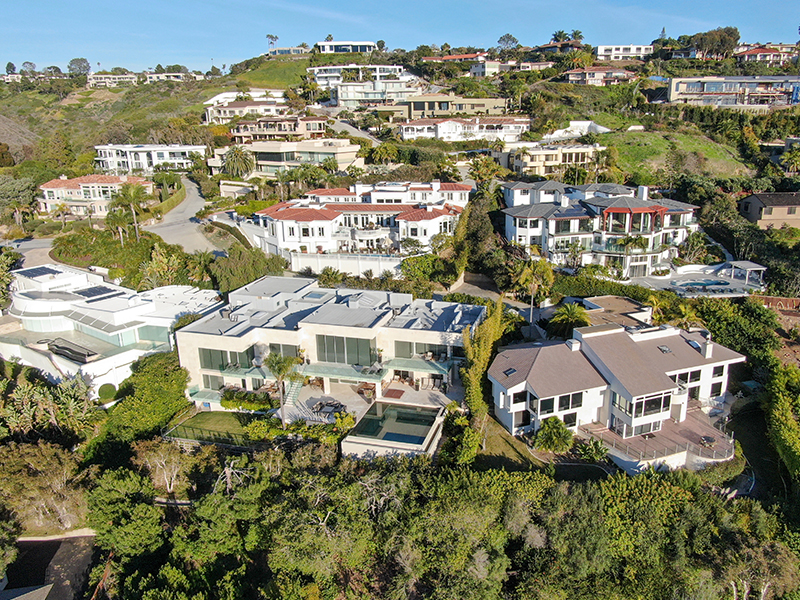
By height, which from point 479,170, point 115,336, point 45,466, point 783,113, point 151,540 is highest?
point 783,113

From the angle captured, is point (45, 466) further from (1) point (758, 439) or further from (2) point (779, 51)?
(2) point (779, 51)

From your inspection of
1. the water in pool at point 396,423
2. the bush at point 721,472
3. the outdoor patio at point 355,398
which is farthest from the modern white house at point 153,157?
the bush at point 721,472

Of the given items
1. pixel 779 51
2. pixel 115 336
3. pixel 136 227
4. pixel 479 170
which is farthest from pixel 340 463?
pixel 779 51

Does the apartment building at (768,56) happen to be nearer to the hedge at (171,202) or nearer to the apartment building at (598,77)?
the apartment building at (598,77)

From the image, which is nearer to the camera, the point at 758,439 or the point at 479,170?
the point at 758,439

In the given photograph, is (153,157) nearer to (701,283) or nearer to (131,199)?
(131,199)
